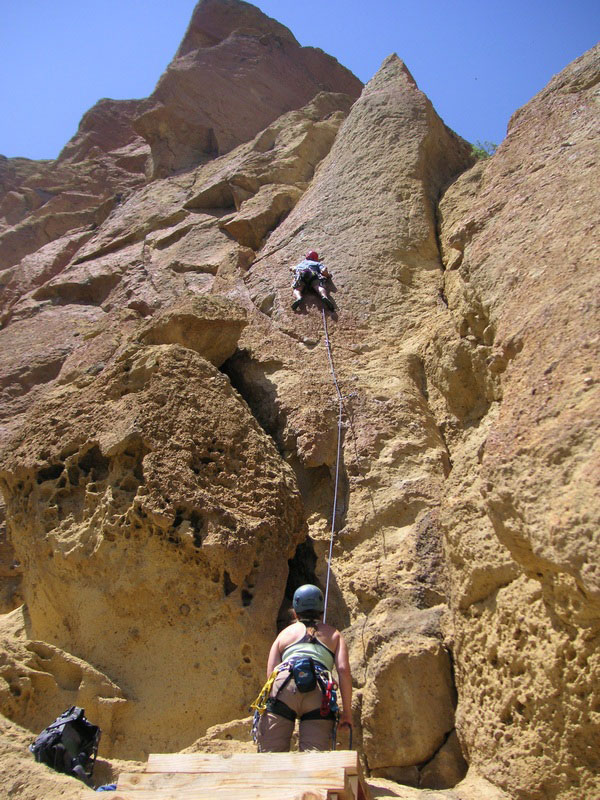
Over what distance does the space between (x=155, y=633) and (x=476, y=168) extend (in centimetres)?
680

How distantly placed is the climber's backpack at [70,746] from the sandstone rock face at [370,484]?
0.54m

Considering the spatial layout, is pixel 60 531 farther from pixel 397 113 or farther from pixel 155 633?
pixel 397 113

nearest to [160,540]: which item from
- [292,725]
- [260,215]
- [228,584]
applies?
[228,584]

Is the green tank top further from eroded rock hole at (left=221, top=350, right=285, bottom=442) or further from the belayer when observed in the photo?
eroded rock hole at (left=221, top=350, right=285, bottom=442)

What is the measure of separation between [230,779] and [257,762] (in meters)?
0.12

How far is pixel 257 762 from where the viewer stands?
10.5 feet

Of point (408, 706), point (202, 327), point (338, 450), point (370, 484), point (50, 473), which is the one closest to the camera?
point (408, 706)

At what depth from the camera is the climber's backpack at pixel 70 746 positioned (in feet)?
13.6

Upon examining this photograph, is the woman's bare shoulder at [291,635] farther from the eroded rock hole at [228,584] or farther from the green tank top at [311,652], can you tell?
the eroded rock hole at [228,584]

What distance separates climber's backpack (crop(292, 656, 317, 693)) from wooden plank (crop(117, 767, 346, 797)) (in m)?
0.62

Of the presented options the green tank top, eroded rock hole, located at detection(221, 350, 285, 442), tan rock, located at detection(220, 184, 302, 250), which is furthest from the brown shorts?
tan rock, located at detection(220, 184, 302, 250)

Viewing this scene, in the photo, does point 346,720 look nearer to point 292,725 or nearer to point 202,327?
point 292,725

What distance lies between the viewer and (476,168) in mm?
9531

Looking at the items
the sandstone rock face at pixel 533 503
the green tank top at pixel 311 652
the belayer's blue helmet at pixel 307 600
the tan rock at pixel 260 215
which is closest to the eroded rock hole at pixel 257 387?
the sandstone rock face at pixel 533 503
